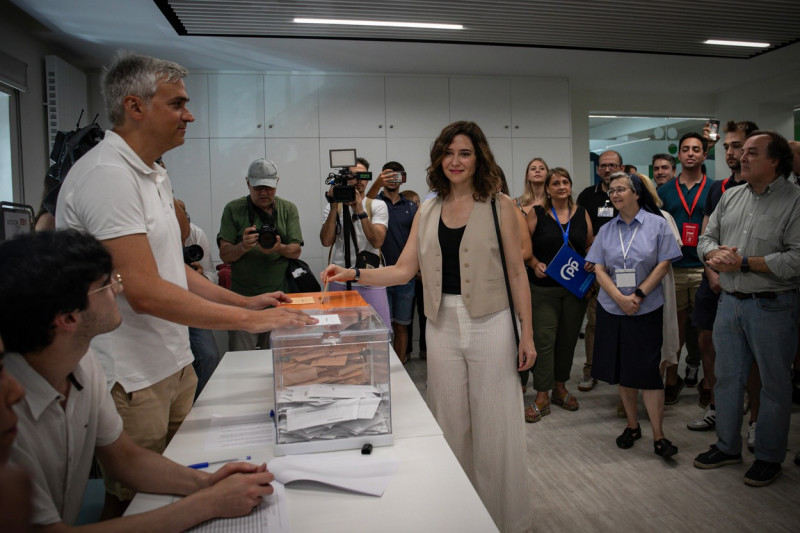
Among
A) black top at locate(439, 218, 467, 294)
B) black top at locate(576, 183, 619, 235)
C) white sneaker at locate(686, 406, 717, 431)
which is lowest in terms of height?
white sneaker at locate(686, 406, 717, 431)

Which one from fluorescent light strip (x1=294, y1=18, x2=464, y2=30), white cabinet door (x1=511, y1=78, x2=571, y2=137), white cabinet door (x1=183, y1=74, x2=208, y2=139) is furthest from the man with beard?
white cabinet door (x1=183, y1=74, x2=208, y2=139)

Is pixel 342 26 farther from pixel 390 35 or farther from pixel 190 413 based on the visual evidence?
pixel 190 413

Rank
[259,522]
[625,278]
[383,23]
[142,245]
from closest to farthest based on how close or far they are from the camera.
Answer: [259,522], [142,245], [625,278], [383,23]

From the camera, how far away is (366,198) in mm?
3941

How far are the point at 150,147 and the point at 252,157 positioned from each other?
413 centimetres

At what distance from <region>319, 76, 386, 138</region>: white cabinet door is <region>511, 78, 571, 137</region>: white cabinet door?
1.50 metres

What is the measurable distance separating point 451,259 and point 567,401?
6.74 ft

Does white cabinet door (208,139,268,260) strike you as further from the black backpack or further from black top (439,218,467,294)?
black top (439,218,467,294)

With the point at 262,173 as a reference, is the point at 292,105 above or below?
above

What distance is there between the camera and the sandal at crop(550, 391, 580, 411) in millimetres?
3619

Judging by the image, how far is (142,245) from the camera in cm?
129

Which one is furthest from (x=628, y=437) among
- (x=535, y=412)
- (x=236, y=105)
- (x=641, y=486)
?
(x=236, y=105)

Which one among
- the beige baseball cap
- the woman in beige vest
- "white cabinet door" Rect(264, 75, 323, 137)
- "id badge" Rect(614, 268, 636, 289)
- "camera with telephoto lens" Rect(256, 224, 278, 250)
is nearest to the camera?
the woman in beige vest

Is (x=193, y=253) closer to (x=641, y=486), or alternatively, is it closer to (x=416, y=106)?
(x=641, y=486)
